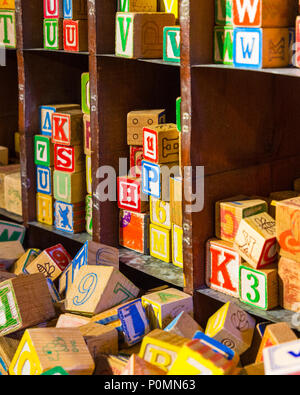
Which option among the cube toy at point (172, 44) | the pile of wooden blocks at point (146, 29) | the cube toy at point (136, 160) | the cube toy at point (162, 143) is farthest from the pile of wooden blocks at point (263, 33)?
the cube toy at point (136, 160)

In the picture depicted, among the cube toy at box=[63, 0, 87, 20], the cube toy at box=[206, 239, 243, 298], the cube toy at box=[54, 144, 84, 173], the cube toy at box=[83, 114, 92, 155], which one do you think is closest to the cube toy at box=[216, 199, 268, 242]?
the cube toy at box=[206, 239, 243, 298]

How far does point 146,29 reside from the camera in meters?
3.29

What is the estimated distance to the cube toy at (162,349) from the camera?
2604 mm

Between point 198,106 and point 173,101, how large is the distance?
3.10 feet

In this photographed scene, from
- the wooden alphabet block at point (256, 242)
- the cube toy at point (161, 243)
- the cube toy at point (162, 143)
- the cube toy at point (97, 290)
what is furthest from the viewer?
the cube toy at point (161, 243)

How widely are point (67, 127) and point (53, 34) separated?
1.80 feet

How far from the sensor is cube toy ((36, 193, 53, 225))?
4.29 m

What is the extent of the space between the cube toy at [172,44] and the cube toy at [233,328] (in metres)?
1.18

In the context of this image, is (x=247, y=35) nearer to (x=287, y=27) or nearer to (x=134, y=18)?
(x=287, y=27)

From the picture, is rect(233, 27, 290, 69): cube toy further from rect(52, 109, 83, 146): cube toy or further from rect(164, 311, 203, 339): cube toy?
rect(52, 109, 83, 146): cube toy

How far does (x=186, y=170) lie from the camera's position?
3.09 metres

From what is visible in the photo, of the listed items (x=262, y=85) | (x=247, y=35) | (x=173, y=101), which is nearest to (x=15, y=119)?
(x=173, y=101)

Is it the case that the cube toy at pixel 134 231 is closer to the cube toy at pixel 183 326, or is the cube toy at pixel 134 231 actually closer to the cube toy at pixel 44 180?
the cube toy at pixel 44 180

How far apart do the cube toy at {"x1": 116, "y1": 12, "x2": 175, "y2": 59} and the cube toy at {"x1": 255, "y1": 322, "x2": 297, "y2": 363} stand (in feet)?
4.79
